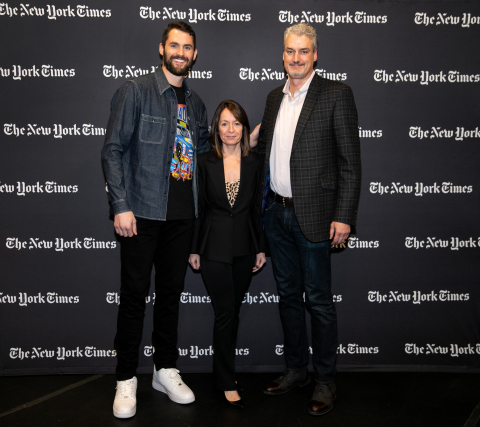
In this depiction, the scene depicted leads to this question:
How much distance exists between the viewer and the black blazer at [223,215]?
2.25 metres

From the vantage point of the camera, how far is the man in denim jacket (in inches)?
87.9

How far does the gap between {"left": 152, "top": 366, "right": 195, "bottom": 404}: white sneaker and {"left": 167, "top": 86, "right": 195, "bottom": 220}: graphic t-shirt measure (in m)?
1.02

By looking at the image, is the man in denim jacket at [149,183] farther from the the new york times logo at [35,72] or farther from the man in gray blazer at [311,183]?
the the new york times logo at [35,72]

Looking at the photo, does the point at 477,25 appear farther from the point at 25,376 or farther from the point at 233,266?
the point at 25,376

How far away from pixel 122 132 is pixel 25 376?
1.94 metres

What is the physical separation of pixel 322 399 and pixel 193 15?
2686mm

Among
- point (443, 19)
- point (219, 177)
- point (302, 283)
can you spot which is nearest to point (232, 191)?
point (219, 177)

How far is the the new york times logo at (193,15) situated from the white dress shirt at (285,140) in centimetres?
77

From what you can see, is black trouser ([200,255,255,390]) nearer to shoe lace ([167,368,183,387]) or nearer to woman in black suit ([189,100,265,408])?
woman in black suit ([189,100,265,408])

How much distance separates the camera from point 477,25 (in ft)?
9.14

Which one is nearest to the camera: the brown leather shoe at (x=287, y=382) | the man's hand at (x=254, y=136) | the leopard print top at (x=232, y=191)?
the leopard print top at (x=232, y=191)

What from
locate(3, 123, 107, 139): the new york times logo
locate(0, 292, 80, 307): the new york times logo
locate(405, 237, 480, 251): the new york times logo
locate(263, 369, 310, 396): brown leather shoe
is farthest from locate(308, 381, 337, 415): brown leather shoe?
locate(3, 123, 107, 139): the new york times logo

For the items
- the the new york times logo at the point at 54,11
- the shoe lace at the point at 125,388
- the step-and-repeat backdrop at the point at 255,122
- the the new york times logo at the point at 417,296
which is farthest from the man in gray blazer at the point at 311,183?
the the new york times logo at the point at 54,11

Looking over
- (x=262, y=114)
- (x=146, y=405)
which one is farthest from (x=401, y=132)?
(x=146, y=405)
